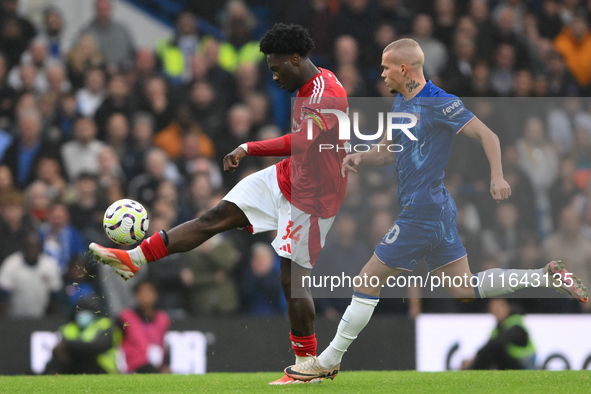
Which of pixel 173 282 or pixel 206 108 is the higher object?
pixel 206 108

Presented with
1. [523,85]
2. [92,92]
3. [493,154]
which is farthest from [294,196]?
[523,85]

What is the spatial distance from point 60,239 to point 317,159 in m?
3.67

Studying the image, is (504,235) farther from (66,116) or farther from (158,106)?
(66,116)

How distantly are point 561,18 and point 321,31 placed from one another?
319 centimetres

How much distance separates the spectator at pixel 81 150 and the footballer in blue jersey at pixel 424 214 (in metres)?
4.63

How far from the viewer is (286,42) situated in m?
6.18

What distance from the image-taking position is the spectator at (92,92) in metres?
10.3

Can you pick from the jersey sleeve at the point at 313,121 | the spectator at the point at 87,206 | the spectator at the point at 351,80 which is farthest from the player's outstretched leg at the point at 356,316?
the spectator at the point at 351,80

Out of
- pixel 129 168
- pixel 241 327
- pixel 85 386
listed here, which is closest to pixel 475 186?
pixel 241 327

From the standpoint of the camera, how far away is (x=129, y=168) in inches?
384

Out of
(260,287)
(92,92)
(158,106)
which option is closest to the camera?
(260,287)

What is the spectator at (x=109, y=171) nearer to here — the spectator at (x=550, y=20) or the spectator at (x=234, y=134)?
the spectator at (x=234, y=134)

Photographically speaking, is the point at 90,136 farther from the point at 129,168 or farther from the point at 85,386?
the point at 85,386

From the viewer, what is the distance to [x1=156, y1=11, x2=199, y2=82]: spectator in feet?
36.0
